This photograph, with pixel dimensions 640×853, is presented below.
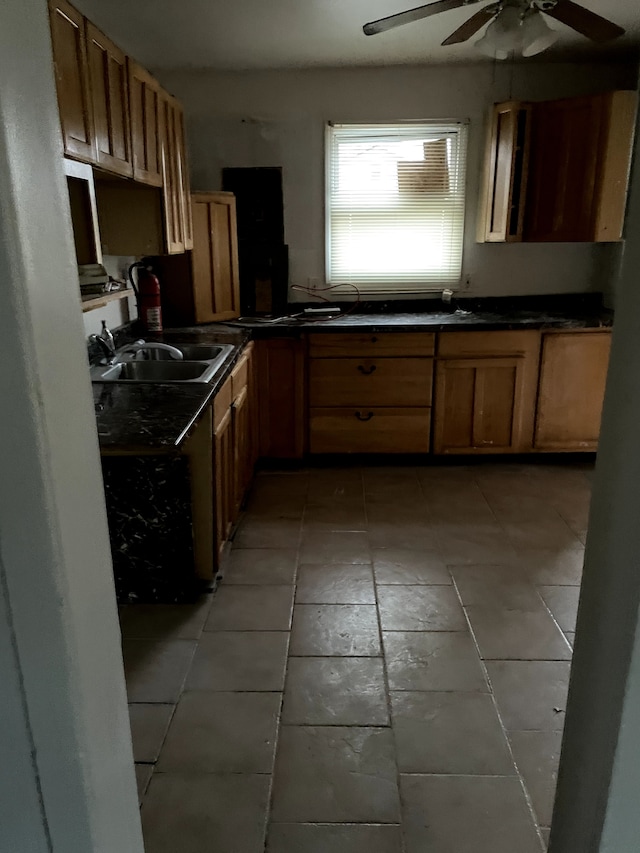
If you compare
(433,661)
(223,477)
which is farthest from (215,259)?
(433,661)

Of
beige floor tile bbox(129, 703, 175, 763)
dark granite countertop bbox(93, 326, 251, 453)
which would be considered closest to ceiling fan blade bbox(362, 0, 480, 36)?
dark granite countertop bbox(93, 326, 251, 453)

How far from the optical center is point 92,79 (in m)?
2.14

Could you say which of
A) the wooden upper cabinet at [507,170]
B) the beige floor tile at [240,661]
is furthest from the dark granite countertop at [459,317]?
the beige floor tile at [240,661]

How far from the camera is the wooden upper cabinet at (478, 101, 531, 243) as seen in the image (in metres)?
3.63

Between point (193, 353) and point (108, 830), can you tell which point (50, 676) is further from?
point (193, 353)

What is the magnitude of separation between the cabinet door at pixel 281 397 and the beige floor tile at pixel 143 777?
2268 mm

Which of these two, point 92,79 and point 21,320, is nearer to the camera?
point 21,320

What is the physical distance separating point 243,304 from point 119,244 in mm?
1196

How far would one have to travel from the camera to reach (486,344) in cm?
369

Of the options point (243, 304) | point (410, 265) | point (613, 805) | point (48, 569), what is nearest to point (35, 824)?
point (48, 569)

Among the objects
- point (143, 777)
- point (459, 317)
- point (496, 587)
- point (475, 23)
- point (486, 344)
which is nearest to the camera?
point (143, 777)

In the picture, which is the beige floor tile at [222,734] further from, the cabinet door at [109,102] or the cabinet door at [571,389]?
the cabinet door at [571,389]

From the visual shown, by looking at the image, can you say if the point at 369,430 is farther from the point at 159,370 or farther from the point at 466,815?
the point at 466,815

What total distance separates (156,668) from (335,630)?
0.64m
